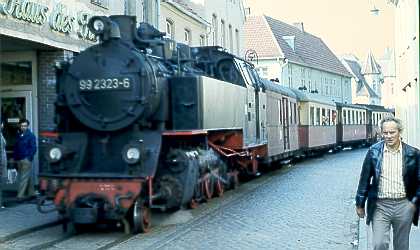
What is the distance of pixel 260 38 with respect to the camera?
187ft

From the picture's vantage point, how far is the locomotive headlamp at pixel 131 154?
978cm

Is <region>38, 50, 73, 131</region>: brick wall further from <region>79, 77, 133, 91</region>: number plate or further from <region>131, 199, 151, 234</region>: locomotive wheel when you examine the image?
<region>131, 199, 151, 234</region>: locomotive wheel

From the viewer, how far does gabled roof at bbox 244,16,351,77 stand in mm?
56094

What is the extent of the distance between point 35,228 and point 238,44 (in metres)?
25.6

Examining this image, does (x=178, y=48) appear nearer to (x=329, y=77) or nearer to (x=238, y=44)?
(x=238, y=44)

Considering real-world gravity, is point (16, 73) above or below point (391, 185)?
above

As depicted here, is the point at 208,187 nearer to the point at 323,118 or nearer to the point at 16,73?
the point at 16,73

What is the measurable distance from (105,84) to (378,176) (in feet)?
17.5

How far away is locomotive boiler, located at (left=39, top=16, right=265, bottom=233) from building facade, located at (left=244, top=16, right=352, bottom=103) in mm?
37694

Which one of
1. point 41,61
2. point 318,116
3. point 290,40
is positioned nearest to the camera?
point 41,61

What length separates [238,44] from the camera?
115 feet

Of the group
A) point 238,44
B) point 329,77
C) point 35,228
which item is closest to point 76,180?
point 35,228

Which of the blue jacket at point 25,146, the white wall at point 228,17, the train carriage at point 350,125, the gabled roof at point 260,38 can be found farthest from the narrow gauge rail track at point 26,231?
A: the gabled roof at point 260,38

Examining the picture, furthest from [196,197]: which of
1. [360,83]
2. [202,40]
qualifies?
[360,83]
